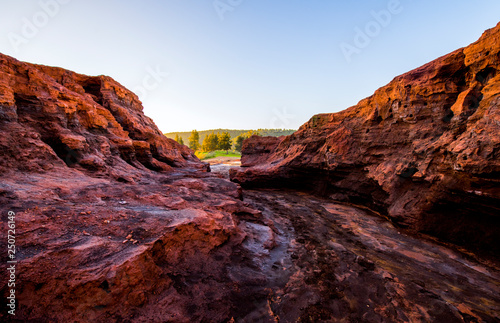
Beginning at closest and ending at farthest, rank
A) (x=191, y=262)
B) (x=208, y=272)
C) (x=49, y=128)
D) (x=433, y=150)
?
(x=208, y=272) < (x=191, y=262) < (x=433, y=150) < (x=49, y=128)

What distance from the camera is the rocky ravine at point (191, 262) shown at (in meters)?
3.09

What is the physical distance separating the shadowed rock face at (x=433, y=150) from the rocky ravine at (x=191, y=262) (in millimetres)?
1443

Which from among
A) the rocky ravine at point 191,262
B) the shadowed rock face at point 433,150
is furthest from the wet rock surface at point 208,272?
the shadowed rock face at point 433,150

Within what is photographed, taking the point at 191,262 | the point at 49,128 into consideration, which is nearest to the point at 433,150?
the point at 191,262

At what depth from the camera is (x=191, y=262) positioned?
14.9 feet

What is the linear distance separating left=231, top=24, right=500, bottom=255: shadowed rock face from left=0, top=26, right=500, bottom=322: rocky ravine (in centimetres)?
144

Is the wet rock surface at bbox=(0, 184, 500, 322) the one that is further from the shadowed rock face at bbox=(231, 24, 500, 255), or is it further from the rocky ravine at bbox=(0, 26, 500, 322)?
the shadowed rock face at bbox=(231, 24, 500, 255)

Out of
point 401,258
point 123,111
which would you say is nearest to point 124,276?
point 401,258

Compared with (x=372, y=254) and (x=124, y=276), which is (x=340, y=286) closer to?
(x=372, y=254)

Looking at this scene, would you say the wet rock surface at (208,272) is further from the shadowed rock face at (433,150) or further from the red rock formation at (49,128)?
the red rock formation at (49,128)

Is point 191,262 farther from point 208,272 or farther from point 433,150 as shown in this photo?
point 433,150

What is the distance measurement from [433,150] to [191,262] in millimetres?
9553

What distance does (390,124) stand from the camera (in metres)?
10.6

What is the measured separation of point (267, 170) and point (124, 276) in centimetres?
1473
